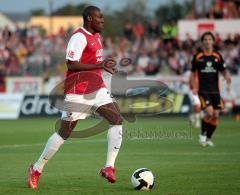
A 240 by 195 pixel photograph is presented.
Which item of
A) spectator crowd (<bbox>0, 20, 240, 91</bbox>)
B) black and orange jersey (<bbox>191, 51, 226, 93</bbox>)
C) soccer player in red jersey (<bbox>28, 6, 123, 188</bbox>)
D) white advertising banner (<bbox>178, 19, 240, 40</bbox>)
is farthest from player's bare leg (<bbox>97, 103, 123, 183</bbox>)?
white advertising banner (<bbox>178, 19, 240, 40</bbox>)

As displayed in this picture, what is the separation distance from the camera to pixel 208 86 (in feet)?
62.0

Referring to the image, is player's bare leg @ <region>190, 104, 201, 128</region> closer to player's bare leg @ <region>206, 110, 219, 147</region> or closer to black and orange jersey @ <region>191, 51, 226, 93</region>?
black and orange jersey @ <region>191, 51, 226, 93</region>

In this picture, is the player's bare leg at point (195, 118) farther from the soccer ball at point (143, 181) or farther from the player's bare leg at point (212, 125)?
the soccer ball at point (143, 181)

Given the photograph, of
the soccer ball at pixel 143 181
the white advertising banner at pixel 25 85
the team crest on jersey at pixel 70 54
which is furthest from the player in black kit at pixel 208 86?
the white advertising banner at pixel 25 85

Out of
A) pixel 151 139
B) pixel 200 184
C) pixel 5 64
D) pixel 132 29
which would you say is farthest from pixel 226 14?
pixel 200 184

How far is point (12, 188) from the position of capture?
1124 cm

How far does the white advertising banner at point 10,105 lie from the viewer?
32.1 meters

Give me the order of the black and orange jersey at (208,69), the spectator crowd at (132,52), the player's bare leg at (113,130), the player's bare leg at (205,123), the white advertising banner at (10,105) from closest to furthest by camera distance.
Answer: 1. the player's bare leg at (113,130)
2. the player's bare leg at (205,123)
3. the black and orange jersey at (208,69)
4. the white advertising banner at (10,105)
5. the spectator crowd at (132,52)

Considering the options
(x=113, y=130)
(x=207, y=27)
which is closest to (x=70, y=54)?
(x=113, y=130)

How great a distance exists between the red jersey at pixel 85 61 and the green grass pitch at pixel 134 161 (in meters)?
1.48

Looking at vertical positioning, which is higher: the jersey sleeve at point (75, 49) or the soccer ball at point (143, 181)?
the jersey sleeve at point (75, 49)

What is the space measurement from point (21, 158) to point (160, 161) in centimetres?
306

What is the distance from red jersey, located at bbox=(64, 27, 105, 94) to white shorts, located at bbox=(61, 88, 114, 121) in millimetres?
78

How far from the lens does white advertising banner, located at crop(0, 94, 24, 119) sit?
3206 centimetres
